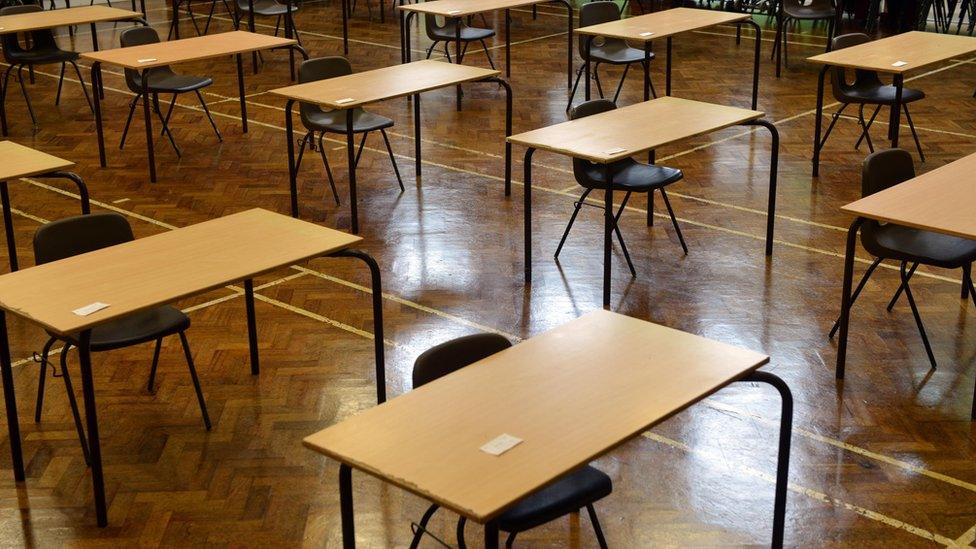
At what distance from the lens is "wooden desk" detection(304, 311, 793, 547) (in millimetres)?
2775

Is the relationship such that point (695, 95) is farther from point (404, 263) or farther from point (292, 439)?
point (292, 439)

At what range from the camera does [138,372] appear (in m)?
5.00

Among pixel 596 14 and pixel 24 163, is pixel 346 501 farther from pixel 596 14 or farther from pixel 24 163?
pixel 596 14

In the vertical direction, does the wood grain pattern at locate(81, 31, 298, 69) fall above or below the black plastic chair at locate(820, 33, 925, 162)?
above

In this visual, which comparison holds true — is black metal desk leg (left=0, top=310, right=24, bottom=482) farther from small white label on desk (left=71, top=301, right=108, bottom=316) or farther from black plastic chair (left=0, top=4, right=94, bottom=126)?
black plastic chair (left=0, top=4, right=94, bottom=126)

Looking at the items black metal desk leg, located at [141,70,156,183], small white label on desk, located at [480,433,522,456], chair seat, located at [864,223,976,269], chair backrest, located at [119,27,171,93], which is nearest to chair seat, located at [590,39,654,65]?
chair backrest, located at [119,27,171,93]

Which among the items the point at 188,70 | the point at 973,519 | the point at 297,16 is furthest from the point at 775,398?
the point at 297,16

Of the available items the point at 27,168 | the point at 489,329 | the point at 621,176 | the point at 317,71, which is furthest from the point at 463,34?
the point at 27,168

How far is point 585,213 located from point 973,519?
3.46 metres

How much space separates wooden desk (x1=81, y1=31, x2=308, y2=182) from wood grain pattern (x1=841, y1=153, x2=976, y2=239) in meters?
4.59

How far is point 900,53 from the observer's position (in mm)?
7512

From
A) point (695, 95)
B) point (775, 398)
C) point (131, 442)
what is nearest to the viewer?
point (131, 442)

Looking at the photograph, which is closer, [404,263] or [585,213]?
[404,263]

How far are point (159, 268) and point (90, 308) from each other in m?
0.43
